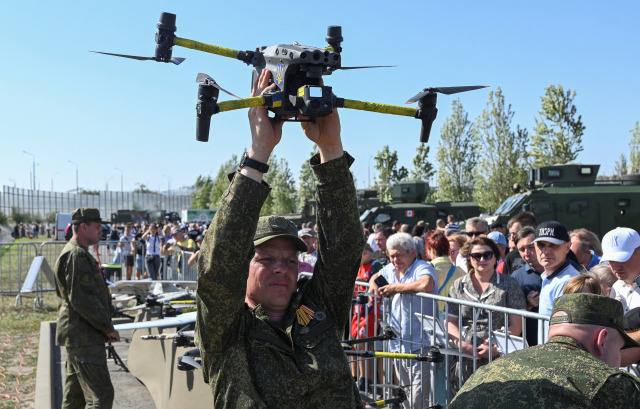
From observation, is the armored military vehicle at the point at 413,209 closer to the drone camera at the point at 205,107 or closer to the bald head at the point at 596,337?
the bald head at the point at 596,337

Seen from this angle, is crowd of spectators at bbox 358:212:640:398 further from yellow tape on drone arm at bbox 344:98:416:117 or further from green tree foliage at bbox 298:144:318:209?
green tree foliage at bbox 298:144:318:209

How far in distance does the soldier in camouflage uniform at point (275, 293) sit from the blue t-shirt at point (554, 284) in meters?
2.80

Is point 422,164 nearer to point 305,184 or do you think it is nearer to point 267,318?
point 305,184

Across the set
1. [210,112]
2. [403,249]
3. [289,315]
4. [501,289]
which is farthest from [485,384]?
[403,249]

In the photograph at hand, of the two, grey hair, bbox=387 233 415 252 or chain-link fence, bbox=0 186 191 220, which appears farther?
chain-link fence, bbox=0 186 191 220

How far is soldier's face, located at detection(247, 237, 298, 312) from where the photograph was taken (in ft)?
8.72

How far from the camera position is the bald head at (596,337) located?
Result: 2141 mm

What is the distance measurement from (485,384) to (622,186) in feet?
59.3

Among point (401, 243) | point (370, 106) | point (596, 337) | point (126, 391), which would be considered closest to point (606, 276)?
point (401, 243)

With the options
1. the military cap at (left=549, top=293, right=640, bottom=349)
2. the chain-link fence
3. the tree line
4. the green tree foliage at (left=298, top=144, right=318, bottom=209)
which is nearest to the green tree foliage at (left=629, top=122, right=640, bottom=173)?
the tree line

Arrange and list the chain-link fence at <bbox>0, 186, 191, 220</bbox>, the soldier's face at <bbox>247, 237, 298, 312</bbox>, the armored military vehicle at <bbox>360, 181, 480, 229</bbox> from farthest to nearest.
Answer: the chain-link fence at <bbox>0, 186, 191, 220</bbox>
the armored military vehicle at <bbox>360, 181, 480, 229</bbox>
the soldier's face at <bbox>247, 237, 298, 312</bbox>

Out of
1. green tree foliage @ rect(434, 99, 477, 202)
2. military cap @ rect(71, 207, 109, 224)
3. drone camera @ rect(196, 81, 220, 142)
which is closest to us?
drone camera @ rect(196, 81, 220, 142)

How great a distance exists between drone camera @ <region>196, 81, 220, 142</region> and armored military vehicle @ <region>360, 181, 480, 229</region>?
19.3m

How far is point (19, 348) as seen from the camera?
1030cm
